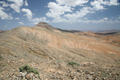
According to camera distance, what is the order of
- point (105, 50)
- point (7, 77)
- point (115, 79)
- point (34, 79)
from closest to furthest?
point (7, 77) → point (34, 79) → point (115, 79) → point (105, 50)

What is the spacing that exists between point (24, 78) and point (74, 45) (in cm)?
2138

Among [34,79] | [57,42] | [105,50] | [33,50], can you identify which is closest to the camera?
[34,79]

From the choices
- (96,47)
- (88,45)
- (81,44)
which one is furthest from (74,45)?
(96,47)

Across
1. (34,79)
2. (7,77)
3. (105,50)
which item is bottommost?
(105,50)

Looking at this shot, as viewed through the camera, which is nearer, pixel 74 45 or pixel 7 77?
pixel 7 77

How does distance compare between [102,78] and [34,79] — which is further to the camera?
[102,78]

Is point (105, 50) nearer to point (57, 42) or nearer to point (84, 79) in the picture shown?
point (57, 42)

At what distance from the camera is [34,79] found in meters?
3.94

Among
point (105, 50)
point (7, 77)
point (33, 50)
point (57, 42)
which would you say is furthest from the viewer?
point (57, 42)

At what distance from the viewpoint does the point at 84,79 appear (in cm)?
493

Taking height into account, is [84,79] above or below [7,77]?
below

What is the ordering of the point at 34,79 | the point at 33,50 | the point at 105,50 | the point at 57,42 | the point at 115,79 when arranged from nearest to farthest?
the point at 34,79, the point at 115,79, the point at 33,50, the point at 105,50, the point at 57,42

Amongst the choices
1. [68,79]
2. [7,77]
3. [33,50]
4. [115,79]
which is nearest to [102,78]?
[115,79]

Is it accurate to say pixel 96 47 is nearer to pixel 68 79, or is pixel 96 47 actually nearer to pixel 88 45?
pixel 88 45
